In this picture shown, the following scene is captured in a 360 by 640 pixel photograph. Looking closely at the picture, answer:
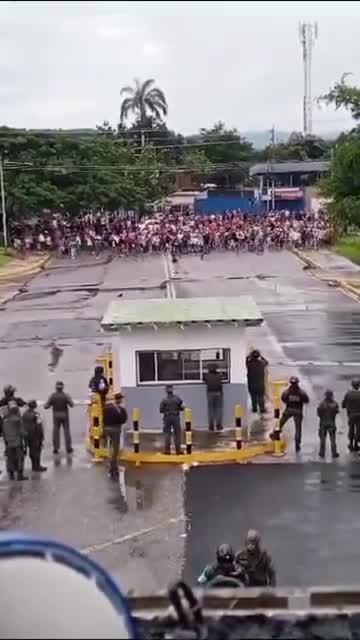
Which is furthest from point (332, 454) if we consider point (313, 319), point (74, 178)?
point (74, 178)

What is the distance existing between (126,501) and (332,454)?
3510mm

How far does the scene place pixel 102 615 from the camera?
3670 mm

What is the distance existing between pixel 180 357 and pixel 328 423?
2.79 metres

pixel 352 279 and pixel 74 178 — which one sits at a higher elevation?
pixel 74 178

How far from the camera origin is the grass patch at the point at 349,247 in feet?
163

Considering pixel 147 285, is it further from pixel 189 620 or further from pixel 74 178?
pixel 189 620

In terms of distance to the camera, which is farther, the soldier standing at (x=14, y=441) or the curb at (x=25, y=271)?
the curb at (x=25, y=271)

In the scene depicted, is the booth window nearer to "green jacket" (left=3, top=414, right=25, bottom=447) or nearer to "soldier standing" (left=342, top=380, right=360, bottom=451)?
"soldier standing" (left=342, top=380, right=360, bottom=451)

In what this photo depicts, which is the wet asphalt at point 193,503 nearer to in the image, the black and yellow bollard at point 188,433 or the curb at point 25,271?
the black and yellow bollard at point 188,433

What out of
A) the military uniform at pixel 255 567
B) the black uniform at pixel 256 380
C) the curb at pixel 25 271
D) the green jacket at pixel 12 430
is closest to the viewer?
the military uniform at pixel 255 567

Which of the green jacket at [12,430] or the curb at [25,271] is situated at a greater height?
the green jacket at [12,430]

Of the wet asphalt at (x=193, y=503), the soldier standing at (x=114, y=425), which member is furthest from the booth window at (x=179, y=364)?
the soldier standing at (x=114, y=425)

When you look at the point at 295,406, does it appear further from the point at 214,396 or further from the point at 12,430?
the point at 12,430

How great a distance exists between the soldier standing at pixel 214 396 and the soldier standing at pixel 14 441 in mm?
3163
